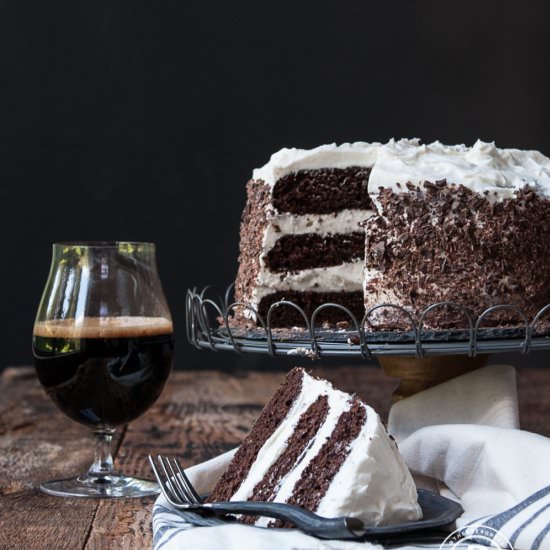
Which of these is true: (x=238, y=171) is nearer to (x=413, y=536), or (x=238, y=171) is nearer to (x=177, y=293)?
(x=177, y=293)

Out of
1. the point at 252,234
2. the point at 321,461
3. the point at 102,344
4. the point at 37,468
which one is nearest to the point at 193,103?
the point at 252,234

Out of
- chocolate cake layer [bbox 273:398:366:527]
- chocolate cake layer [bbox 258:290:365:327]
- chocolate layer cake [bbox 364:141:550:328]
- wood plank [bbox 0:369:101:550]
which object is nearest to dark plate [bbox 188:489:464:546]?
chocolate cake layer [bbox 273:398:366:527]

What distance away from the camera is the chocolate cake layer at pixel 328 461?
5.45 feet

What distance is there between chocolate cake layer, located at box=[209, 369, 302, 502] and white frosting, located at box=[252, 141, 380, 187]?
66 centimetres

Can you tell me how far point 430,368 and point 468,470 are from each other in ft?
1.26

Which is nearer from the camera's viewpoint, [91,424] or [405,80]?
[91,424]

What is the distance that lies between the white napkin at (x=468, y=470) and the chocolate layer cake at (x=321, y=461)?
10 cm

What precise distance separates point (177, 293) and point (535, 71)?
2025 millimetres

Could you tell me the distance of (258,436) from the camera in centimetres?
195

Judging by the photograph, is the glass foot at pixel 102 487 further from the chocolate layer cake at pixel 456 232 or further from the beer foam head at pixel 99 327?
the chocolate layer cake at pixel 456 232

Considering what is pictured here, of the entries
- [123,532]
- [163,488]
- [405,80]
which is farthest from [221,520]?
[405,80]

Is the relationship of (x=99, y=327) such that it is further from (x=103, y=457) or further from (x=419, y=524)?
(x=419, y=524)

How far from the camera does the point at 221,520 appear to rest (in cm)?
166

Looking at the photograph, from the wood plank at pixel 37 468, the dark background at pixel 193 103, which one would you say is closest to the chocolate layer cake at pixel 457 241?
the wood plank at pixel 37 468
